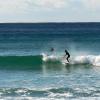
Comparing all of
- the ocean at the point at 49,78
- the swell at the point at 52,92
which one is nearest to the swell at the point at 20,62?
the ocean at the point at 49,78

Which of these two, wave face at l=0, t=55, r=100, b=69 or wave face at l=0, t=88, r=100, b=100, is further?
wave face at l=0, t=55, r=100, b=69

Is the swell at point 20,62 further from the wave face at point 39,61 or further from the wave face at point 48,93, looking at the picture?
the wave face at point 48,93

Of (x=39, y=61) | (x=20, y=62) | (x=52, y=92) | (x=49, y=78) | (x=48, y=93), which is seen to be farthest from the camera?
(x=39, y=61)

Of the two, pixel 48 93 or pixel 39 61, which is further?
pixel 39 61

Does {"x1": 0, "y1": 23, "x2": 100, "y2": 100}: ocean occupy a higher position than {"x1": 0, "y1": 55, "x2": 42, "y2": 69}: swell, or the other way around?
{"x1": 0, "y1": 55, "x2": 42, "y2": 69}: swell

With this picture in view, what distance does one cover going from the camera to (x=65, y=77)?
3122cm

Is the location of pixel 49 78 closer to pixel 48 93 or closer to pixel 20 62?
pixel 48 93

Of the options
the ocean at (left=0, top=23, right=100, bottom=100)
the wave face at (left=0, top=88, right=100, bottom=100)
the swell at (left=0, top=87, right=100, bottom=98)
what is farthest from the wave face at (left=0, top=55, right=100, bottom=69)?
→ the wave face at (left=0, top=88, right=100, bottom=100)

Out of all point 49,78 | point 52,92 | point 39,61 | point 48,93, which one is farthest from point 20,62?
point 48,93

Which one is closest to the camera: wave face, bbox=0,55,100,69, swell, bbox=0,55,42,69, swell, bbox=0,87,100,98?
swell, bbox=0,87,100,98

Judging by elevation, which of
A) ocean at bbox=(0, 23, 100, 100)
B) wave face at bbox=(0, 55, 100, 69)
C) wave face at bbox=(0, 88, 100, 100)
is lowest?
wave face at bbox=(0, 88, 100, 100)

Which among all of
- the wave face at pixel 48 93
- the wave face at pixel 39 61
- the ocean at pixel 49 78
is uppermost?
the wave face at pixel 39 61

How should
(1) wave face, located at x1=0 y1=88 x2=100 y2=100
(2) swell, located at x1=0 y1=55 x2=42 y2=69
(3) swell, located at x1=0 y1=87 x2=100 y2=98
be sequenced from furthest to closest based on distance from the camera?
(2) swell, located at x1=0 y1=55 x2=42 y2=69, (3) swell, located at x1=0 y1=87 x2=100 y2=98, (1) wave face, located at x1=0 y1=88 x2=100 y2=100

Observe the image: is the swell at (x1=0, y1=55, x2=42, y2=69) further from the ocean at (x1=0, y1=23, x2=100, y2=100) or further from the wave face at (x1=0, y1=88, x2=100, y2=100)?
the wave face at (x1=0, y1=88, x2=100, y2=100)
